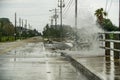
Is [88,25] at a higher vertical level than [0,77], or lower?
higher

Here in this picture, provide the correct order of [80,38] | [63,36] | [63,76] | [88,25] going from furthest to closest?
1. [63,36]
2. [80,38]
3. [88,25]
4. [63,76]

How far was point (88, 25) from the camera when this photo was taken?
3125 centimetres

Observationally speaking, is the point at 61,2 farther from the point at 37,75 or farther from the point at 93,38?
the point at 37,75

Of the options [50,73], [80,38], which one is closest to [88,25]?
[80,38]

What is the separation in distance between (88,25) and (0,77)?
1916cm

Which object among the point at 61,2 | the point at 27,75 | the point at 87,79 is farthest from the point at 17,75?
the point at 61,2

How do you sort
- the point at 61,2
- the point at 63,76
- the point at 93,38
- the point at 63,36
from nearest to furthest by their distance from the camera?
the point at 63,76, the point at 93,38, the point at 63,36, the point at 61,2

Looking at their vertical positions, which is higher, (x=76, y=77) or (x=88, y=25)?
(x=88, y=25)

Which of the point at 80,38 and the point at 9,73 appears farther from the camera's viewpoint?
the point at 80,38

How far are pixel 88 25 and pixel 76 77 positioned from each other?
1887 centimetres

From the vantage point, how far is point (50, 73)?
1391 centimetres

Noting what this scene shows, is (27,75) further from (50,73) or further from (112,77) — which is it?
(112,77)

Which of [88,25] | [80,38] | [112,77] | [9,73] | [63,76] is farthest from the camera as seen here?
[80,38]

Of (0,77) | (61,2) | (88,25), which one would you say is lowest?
(0,77)
